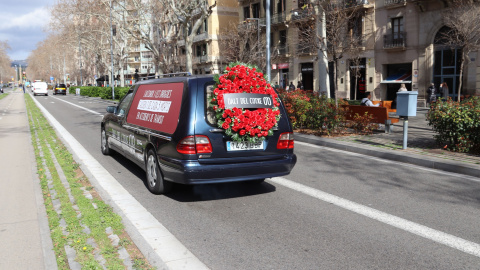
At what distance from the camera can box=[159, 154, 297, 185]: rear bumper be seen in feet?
17.7

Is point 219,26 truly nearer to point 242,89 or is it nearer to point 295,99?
point 295,99

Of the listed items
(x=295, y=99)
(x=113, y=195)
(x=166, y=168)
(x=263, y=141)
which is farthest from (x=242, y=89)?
(x=295, y=99)

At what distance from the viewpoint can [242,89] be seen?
18.8ft

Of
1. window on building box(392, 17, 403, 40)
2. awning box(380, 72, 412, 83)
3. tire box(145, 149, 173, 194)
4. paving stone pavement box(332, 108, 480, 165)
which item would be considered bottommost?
paving stone pavement box(332, 108, 480, 165)

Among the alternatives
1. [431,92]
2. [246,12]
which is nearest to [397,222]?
[431,92]

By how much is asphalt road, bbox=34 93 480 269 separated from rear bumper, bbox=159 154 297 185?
0.38 meters

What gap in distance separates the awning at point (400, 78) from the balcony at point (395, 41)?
1977 mm

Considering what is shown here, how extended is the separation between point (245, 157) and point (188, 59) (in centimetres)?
2217

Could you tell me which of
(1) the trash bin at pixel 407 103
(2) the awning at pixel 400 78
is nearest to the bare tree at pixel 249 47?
(2) the awning at pixel 400 78

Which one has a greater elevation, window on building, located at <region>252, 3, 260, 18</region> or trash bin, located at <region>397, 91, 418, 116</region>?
window on building, located at <region>252, 3, 260, 18</region>

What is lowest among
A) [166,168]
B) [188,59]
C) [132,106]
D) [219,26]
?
[166,168]

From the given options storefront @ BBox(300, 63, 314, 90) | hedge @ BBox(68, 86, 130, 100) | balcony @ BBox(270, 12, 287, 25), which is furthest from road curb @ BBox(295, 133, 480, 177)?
balcony @ BBox(270, 12, 287, 25)

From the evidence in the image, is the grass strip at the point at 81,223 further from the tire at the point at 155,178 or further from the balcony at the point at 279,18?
the balcony at the point at 279,18

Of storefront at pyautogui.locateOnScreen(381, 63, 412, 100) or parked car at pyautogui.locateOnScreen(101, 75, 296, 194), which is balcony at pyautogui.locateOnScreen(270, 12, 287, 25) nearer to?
storefront at pyautogui.locateOnScreen(381, 63, 412, 100)
